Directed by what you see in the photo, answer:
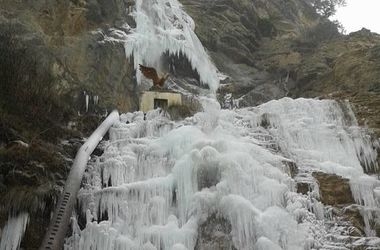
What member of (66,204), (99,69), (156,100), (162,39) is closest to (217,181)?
(66,204)

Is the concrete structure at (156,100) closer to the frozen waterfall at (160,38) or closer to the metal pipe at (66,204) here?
the frozen waterfall at (160,38)

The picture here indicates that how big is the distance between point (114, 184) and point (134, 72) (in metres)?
7.51

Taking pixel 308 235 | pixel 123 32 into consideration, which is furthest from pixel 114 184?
pixel 123 32

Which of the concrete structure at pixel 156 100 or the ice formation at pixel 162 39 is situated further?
the ice formation at pixel 162 39

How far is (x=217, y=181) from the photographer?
884 cm

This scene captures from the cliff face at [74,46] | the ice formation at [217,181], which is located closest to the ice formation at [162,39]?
the cliff face at [74,46]

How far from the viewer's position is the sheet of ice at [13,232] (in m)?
7.36

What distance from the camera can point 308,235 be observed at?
7.95 m

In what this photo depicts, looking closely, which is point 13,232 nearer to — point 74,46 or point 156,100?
point 156,100

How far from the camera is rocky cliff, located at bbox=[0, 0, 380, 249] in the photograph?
8906 millimetres

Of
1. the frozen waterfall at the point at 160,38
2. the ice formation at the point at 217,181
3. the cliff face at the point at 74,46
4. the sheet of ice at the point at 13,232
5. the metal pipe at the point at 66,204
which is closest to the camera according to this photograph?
the metal pipe at the point at 66,204

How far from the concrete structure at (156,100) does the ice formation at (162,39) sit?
175cm

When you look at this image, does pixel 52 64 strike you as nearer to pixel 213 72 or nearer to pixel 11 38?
pixel 11 38

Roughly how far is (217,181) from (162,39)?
9588 millimetres
